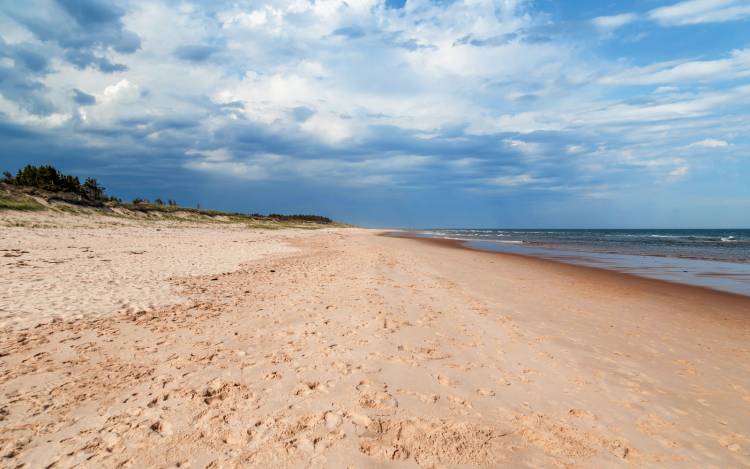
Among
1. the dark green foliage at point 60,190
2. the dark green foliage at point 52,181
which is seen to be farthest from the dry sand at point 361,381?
the dark green foliage at point 52,181

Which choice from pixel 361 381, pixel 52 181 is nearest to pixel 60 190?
pixel 52 181

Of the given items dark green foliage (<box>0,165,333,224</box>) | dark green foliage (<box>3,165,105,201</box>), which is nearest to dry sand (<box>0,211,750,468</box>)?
dark green foliage (<box>0,165,333,224</box>)

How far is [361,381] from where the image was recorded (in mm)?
4824

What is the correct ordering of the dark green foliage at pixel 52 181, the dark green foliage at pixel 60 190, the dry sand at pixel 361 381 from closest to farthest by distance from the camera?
the dry sand at pixel 361 381
the dark green foliage at pixel 60 190
the dark green foliage at pixel 52 181

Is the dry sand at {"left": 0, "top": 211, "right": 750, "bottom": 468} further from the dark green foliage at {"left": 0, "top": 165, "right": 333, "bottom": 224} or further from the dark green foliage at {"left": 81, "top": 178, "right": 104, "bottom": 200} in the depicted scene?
the dark green foliage at {"left": 81, "top": 178, "right": 104, "bottom": 200}

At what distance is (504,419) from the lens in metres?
4.09

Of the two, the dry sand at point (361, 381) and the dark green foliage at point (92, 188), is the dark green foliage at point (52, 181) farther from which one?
the dry sand at point (361, 381)

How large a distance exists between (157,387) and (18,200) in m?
34.9

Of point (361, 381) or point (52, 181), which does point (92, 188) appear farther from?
point (361, 381)

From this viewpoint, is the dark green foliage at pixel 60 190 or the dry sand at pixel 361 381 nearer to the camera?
the dry sand at pixel 361 381

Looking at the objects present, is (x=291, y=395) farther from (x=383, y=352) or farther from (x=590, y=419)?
(x=590, y=419)

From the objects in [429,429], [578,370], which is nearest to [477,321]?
[578,370]

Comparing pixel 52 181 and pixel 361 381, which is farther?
pixel 52 181

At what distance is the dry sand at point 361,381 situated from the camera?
3.50 m
